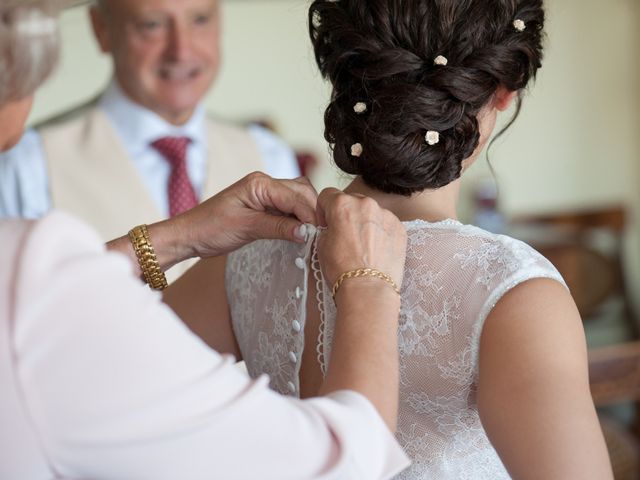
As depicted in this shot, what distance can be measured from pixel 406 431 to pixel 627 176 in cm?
452

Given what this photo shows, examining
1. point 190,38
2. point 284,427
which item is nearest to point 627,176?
point 190,38

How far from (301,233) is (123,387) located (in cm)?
51

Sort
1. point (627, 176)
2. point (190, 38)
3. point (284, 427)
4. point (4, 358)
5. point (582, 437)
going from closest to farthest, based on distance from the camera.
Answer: point (4, 358), point (284, 427), point (582, 437), point (190, 38), point (627, 176)

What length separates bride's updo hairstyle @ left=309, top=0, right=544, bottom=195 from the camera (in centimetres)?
121

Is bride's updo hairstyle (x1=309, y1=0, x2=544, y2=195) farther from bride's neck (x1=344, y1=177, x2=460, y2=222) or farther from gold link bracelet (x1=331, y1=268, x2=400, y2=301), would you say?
gold link bracelet (x1=331, y1=268, x2=400, y2=301)

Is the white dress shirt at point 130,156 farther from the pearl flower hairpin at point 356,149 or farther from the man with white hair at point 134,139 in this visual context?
the pearl flower hairpin at point 356,149

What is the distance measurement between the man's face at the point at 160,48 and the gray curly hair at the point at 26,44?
1.49 m

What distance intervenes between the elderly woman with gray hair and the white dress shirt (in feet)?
4.55

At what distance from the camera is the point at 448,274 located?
1.23 metres

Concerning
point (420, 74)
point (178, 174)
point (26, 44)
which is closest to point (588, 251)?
point (178, 174)

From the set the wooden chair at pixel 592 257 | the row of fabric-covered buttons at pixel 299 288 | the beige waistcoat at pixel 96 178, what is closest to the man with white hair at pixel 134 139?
the beige waistcoat at pixel 96 178

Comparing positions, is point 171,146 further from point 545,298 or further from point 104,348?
point 104,348

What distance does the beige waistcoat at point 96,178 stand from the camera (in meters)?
2.39

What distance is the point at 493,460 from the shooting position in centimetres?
133
